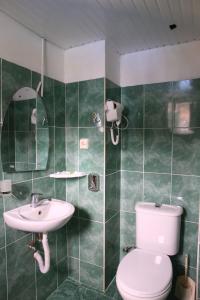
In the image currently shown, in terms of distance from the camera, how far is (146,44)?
1967mm

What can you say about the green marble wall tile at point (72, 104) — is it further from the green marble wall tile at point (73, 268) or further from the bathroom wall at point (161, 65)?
the green marble wall tile at point (73, 268)

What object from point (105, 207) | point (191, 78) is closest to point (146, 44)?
point (191, 78)

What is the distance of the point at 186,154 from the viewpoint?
192cm

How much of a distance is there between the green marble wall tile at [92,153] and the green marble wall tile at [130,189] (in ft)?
1.40

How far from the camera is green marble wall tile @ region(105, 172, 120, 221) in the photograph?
6.39 feet

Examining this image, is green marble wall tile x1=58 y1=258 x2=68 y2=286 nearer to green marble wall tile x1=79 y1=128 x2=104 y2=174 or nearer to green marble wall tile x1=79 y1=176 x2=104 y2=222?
green marble wall tile x1=79 y1=176 x2=104 y2=222

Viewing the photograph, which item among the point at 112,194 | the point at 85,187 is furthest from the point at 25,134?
the point at 112,194

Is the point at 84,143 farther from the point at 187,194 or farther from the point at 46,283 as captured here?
the point at 46,283

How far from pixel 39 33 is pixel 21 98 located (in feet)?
1.98

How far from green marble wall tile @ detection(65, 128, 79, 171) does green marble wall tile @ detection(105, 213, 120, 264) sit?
645 millimetres

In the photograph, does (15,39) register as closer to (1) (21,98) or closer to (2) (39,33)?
(2) (39,33)

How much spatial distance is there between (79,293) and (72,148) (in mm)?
1368

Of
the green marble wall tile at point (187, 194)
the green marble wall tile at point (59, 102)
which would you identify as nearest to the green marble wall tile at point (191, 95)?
the green marble wall tile at point (187, 194)

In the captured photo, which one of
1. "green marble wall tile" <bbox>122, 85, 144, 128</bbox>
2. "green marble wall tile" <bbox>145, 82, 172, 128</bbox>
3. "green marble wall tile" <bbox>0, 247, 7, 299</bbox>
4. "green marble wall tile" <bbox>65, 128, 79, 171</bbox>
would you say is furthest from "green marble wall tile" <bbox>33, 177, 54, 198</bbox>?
"green marble wall tile" <bbox>145, 82, 172, 128</bbox>
